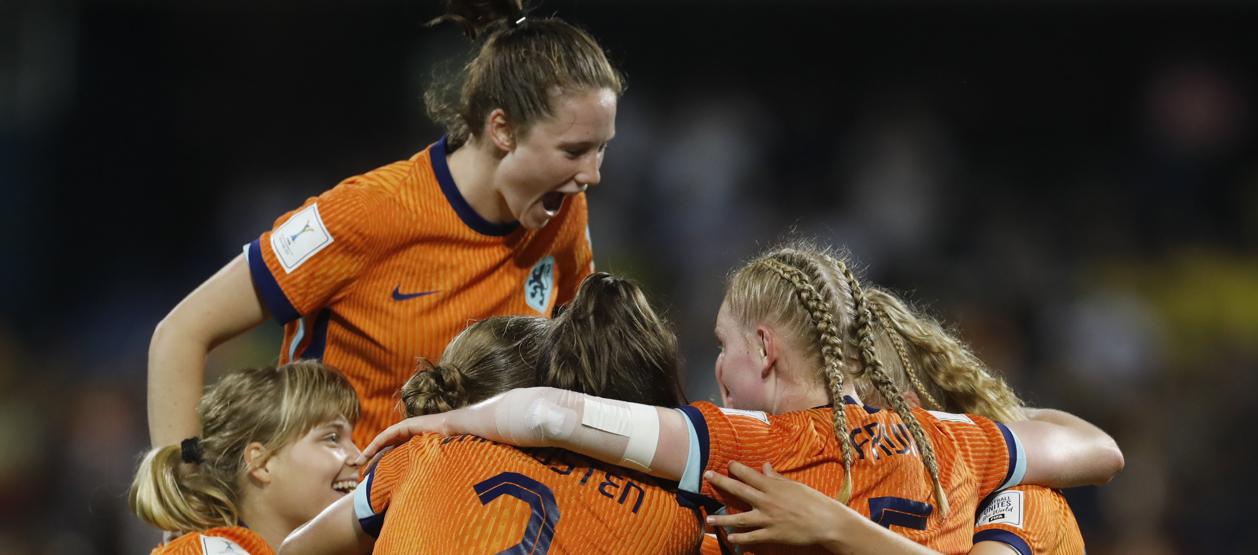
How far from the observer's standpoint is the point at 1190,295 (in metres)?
8.20

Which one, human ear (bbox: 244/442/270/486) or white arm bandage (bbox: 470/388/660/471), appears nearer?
white arm bandage (bbox: 470/388/660/471)

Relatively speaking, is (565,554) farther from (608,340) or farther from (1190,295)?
(1190,295)

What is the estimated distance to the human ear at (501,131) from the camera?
304 centimetres

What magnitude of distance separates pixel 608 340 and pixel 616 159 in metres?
6.30

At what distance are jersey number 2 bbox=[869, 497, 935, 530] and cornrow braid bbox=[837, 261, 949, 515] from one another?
7 cm

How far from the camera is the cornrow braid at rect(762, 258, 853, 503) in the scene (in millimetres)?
2309

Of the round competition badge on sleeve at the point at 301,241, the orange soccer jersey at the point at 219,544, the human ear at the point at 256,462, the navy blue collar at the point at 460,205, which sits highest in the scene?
the navy blue collar at the point at 460,205

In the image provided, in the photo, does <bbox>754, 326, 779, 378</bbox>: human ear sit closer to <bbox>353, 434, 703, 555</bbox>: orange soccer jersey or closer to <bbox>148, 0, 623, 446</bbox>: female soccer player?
<bbox>353, 434, 703, 555</bbox>: orange soccer jersey

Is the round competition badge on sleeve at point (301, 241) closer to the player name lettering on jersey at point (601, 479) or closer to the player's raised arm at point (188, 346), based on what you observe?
the player's raised arm at point (188, 346)

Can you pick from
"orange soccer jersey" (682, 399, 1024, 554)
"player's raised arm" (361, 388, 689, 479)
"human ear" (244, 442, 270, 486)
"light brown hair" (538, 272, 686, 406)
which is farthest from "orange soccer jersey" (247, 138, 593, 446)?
"orange soccer jersey" (682, 399, 1024, 554)

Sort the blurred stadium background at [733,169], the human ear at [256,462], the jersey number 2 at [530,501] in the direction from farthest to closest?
the blurred stadium background at [733,169] < the human ear at [256,462] < the jersey number 2 at [530,501]

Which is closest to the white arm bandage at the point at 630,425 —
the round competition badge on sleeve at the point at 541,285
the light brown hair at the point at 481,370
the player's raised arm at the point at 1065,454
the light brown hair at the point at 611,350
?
the light brown hair at the point at 611,350

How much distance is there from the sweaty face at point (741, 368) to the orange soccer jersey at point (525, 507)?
29 centimetres

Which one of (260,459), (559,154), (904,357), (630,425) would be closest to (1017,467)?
(904,357)
